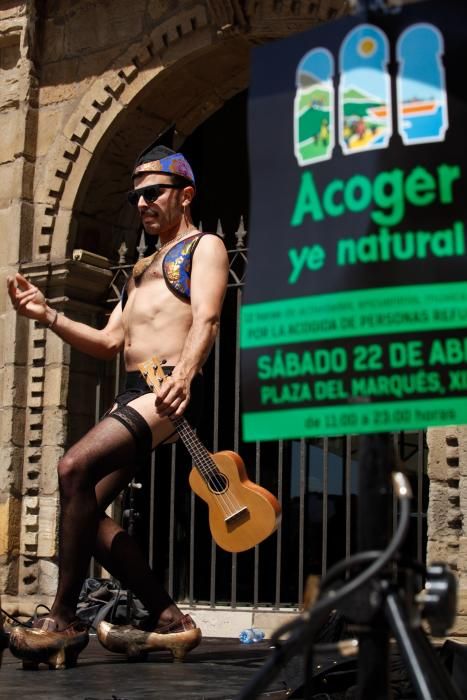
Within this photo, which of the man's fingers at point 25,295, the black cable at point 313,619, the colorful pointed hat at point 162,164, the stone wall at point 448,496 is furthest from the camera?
the stone wall at point 448,496

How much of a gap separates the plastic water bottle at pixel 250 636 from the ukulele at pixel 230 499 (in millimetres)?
2484

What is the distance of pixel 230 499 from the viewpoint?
501cm

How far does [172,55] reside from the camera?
27.5ft

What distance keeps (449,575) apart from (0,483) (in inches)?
266

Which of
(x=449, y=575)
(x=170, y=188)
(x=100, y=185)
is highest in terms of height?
(x=100, y=185)

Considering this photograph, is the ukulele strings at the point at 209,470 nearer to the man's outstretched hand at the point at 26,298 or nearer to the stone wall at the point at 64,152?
the man's outstretched hand at the point at 26,298

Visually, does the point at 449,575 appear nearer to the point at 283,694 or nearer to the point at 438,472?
the point at 283,694

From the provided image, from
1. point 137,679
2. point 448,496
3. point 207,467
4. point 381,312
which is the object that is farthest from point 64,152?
point 381,312

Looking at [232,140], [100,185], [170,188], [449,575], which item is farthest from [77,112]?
[449,575]

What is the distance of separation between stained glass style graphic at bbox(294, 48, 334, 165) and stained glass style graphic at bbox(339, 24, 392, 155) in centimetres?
3

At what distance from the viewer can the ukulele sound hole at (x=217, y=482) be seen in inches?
198

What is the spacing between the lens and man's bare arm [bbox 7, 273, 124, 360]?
16.9 ft

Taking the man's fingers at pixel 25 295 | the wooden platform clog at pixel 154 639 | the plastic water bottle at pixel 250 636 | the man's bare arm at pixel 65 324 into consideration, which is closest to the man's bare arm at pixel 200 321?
the man's bare arm at pixel 65 324

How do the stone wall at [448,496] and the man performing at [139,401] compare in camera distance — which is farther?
the stone wall at [448,496]
